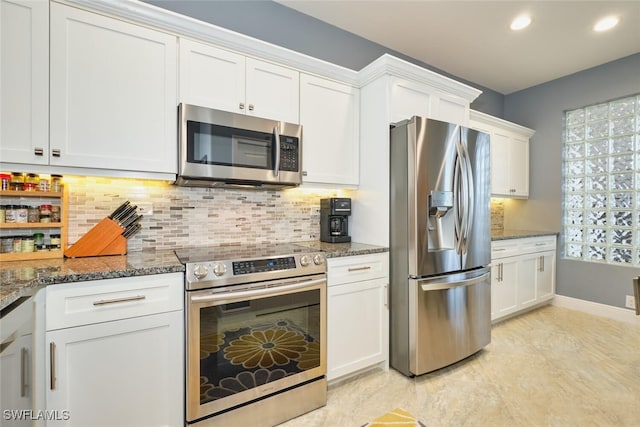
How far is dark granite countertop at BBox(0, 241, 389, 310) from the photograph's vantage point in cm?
112

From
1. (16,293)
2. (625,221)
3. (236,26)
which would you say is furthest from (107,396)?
(625,221)

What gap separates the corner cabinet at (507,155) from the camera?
3.64 meters

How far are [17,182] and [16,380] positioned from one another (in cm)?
110

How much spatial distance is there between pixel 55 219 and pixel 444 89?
2918 mm

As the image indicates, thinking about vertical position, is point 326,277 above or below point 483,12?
below

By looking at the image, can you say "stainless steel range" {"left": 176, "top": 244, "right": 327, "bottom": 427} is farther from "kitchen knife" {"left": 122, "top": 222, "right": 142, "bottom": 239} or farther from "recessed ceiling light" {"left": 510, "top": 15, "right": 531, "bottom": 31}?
"recessed ceiling light" {"left": 510, "top": 15, "right": 531, "bottom": 31}

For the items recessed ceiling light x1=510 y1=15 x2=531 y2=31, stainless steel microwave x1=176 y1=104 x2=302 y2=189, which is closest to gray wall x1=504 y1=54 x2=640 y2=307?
recessed ceiling light x1=510 y1=15 x2=531 y2=31

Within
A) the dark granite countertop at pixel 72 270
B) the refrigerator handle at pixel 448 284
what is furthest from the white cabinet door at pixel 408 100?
the dark granite countertop at pixel 72 270

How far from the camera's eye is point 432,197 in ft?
7.00

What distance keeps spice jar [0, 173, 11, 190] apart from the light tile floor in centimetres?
202

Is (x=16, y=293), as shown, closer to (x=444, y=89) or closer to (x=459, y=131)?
(x=459, y=131)

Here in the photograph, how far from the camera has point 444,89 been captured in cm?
258

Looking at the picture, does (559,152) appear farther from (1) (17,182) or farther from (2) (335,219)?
(1) (17,182)

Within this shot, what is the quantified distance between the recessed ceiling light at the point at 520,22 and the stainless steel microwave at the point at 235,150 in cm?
220
